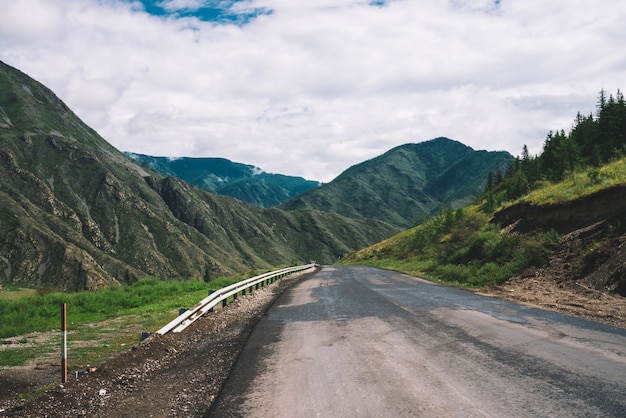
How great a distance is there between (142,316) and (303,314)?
17.4ft

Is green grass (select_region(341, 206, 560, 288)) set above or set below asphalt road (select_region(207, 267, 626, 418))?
above

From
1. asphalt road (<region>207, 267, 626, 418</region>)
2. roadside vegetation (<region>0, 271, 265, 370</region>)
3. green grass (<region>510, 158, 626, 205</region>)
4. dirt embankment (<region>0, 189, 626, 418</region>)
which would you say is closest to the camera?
asphalt road (<region>207, 267, 626, 418</region>)

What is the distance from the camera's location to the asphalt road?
17.3 feet

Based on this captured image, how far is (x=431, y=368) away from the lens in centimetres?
679

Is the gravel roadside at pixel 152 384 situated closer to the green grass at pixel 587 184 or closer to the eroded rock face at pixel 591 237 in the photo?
the eroded rock face at pixel 591 237

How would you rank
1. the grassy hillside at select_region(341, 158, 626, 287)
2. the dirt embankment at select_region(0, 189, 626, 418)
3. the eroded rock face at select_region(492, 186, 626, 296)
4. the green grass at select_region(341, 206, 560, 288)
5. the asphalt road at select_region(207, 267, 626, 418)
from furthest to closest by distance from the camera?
the green grass at select_region(341, 206, 560, 288), the grassy hillside at select_region(341, 158, 626, 287), the eroded rock face at select_region(492, 186, 626, 296), the dirt embankment at select_region(0, 189, 626, 418), the asphalt road at select_region(207, 267, 626, 418)

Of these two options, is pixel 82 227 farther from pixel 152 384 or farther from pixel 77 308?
pixel 152 384

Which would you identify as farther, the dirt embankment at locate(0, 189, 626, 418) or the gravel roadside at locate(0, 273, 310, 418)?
the dirt embankment at locate(0, 189, 626, 418)

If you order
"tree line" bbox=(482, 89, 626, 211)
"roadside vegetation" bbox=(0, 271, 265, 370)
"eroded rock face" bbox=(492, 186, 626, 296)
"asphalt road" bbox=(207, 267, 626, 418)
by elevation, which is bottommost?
"asphalt road" bbox=(207, 267, 626, 418)

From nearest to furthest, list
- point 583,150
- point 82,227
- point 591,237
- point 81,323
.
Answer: point 81,323 → point 591,237 → point 583,150 → point 82,227

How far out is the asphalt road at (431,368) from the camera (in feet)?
17.3


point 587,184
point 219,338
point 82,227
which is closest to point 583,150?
point 587,184

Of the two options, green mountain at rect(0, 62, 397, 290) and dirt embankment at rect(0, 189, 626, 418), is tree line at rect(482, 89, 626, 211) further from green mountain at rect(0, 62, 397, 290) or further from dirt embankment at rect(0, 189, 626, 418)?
green mountain at rect(0, 62, 397, 290)

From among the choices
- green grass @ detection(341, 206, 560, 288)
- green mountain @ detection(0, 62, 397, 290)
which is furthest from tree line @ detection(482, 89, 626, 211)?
green mountain @ detection(0, 62, 397, 290)
